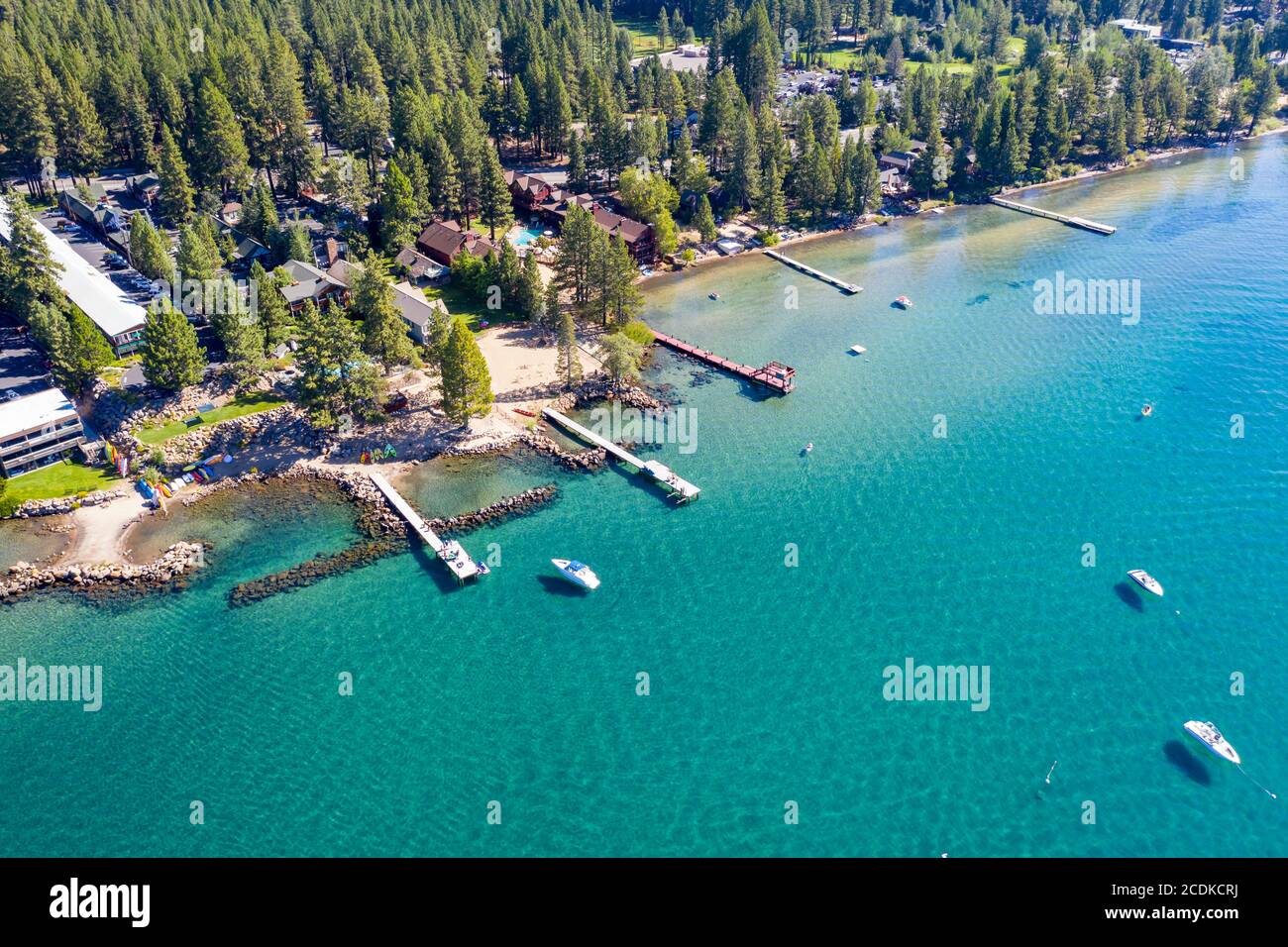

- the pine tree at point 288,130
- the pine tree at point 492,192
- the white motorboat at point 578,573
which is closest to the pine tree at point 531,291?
the pine tree at point 492,192

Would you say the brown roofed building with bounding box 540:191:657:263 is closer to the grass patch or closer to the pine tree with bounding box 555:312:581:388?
the grass patch

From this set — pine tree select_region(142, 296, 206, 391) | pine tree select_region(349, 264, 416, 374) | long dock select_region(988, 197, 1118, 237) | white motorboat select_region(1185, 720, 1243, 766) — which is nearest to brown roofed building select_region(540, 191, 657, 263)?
pine tree select_region(349, 264, 416, 374)

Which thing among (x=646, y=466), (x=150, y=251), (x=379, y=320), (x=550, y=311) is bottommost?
(x=646, y=466)

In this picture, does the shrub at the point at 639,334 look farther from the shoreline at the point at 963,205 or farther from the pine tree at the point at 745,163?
the pine tree at the point at 745,163

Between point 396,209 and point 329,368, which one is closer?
point 329,368

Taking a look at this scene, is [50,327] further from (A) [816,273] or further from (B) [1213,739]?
(B) [1213,739]

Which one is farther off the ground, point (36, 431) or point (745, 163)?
point (745, 163)

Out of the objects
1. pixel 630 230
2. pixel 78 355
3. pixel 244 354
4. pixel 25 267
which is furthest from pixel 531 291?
pixel 25 267

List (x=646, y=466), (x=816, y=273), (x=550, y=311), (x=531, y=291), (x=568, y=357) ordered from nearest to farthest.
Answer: (x=646, y=466) < (x=568, y=357) < (x=531, y=291) < (x=550, y=311) < (x=816, y=273)
